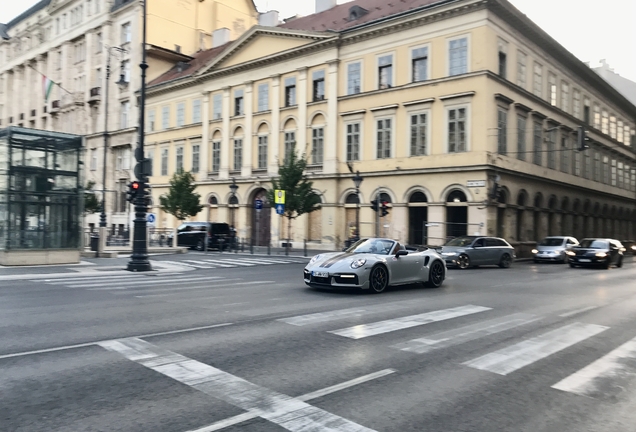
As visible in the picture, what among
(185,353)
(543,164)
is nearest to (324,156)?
(543,164)

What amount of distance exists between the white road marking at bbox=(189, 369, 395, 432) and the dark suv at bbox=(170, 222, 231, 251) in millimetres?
30283

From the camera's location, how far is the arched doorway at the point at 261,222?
42.9 m

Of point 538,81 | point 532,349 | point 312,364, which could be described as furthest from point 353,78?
point 312,364

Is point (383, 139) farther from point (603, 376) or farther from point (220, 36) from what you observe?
point (603, 376)

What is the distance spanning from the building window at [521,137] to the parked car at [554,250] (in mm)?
6038

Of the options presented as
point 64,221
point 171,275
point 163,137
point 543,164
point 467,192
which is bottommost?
point 171,275

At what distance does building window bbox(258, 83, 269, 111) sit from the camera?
4272 centimetres

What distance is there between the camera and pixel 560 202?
136 ft

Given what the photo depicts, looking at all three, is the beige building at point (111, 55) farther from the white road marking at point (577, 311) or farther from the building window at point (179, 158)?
the white road marking at point (577, 311)

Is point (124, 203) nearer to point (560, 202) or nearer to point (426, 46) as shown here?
point (426, 46)

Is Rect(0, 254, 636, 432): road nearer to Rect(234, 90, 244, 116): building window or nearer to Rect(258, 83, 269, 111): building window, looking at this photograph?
Rect(258, 83, 269, 111): building window

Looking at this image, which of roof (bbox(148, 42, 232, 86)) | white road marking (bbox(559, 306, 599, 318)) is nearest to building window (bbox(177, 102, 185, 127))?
roof (bbox(148, 42, 232, 86))

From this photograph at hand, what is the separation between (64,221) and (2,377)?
1748 cm

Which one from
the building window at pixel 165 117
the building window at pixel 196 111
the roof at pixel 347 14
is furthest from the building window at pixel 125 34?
the roof at pixel 347 14
